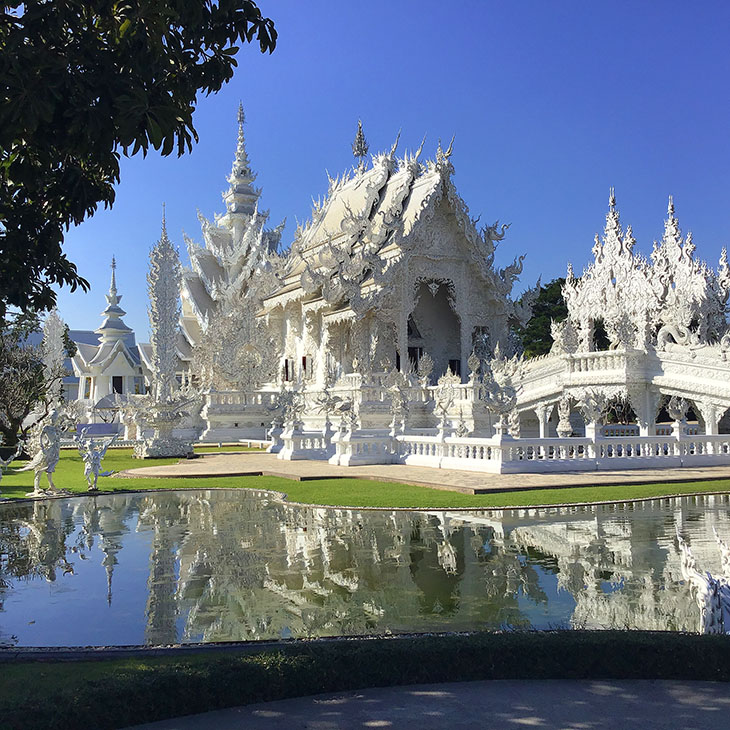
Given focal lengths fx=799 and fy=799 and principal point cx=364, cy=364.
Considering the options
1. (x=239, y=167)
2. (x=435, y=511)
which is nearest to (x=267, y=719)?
(x=435, y=511)

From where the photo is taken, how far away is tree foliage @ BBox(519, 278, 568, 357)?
133ft

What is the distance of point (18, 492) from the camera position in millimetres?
14258

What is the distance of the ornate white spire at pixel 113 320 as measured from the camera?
53594 millimetres

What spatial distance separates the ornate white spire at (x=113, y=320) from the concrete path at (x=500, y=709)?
52.1m

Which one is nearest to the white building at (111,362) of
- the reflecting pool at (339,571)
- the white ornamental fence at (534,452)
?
the white ornamental fence at (534,452)

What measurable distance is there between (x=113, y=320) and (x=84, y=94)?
5148 centimetres

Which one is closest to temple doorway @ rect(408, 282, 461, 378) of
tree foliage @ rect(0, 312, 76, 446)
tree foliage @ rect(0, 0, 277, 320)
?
tree foliage @ rect(0, 312, 76, 446)

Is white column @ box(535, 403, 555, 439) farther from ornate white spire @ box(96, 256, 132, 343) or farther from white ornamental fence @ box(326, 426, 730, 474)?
ornate white spire @ box(96, 256, 132, 343)

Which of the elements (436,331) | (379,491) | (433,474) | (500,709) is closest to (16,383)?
(436,331)

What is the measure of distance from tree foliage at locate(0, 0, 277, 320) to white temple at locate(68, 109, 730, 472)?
1060cm

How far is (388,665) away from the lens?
4316 mm

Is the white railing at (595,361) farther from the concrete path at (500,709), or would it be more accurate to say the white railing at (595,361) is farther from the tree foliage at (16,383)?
the concrete path at (500,709)

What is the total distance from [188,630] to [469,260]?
2436 cm

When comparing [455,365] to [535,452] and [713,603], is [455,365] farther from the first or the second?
[713,603]
